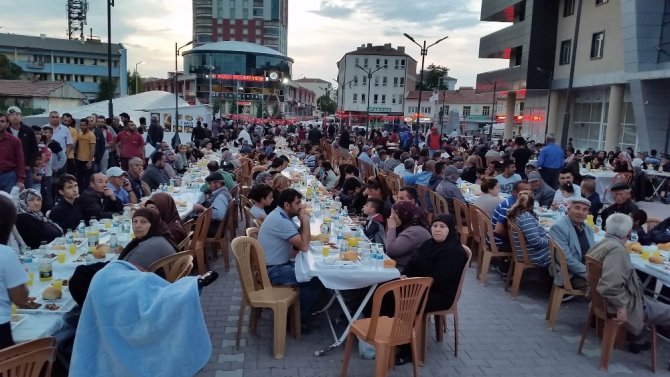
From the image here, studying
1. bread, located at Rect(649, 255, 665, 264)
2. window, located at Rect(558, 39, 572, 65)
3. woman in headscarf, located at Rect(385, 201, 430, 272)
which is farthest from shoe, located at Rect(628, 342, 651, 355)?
window, located at Rect(558, 39, 572, 65)

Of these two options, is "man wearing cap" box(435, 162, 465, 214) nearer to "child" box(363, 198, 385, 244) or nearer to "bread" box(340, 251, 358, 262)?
"child" box(363, 198, 385, 244)

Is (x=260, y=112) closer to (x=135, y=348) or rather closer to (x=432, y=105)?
(x=432, y=105)

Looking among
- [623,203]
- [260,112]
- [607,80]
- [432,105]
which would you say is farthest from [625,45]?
[260,112]

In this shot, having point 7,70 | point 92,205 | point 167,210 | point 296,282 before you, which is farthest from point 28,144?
point 7,70

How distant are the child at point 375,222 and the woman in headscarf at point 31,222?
353 cm

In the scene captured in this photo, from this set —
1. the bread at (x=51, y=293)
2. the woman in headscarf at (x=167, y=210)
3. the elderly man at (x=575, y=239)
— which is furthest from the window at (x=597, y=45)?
the bread at (x=51, y=293)

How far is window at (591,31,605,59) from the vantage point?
82.1 feet

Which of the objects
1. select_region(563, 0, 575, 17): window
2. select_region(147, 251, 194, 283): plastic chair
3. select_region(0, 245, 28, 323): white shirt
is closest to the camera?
select_region(0, 245, 28, 323): white shirt

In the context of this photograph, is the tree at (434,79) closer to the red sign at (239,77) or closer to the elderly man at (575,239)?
the red sign at (239,77)

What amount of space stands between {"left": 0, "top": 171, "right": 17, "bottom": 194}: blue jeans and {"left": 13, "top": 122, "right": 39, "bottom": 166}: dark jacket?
946mm

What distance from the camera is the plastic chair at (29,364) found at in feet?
7.99

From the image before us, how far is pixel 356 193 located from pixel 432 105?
75.1 m

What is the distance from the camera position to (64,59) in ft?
224

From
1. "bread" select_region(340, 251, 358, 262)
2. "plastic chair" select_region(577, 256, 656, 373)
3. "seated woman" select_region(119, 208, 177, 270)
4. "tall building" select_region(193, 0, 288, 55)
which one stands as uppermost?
"tall building" select_region(193, 0, 288, 55)
